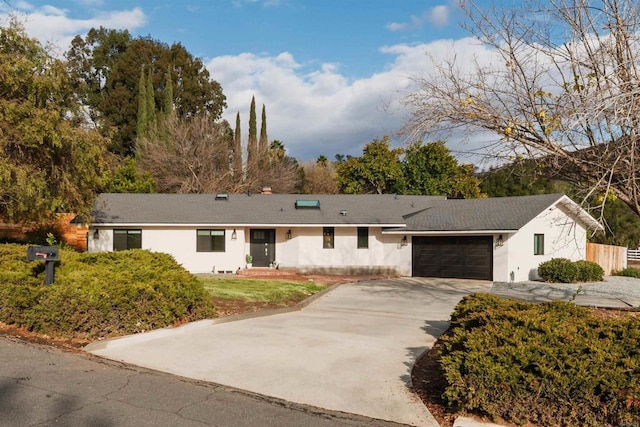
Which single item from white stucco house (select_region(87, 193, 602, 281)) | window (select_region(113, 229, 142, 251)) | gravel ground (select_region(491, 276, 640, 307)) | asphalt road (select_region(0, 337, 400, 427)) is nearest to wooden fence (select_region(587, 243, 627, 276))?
white stucco house (select_region(87, 193, 602, 281))

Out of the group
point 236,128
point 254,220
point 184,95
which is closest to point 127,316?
point 254,220

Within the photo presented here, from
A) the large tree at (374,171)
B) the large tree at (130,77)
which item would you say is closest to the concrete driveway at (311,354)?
the large tree at (374,171)

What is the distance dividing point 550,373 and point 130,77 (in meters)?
50.7

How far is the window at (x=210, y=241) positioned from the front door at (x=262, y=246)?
165 cm

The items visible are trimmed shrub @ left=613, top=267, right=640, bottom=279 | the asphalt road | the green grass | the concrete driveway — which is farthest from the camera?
trimmed shrub @ left=613, top=267, right=640, bottom=279

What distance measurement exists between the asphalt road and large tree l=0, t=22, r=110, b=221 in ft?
33.8

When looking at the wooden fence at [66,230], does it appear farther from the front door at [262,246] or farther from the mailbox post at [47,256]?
the mailbox post at [47,256]

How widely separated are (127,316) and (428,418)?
5996 mm

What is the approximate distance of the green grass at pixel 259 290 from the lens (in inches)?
561

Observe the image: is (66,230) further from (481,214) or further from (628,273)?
(628,273)

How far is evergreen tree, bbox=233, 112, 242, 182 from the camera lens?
41.8 meters

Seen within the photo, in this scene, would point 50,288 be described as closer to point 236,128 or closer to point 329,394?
point 329,394

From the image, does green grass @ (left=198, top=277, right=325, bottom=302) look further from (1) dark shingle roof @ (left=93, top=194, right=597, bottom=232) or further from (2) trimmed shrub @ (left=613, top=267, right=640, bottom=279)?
(2) trimmed shrub @ (left=613, top=267, right=640, bottom=279)

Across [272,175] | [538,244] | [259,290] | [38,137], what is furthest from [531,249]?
→ [272,175]
